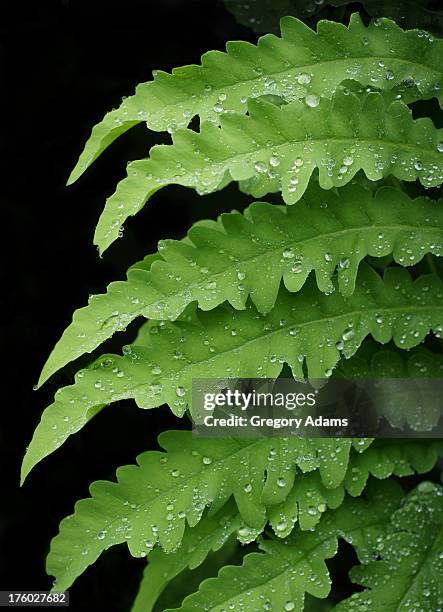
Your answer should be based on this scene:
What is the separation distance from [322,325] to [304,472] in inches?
8.2

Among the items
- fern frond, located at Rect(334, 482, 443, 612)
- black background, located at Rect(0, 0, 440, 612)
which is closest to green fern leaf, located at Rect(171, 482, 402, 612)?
fern frond, located at Rect(334, 482, 443, 612)

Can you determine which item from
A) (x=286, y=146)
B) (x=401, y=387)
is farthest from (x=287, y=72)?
(x=401, y=387)

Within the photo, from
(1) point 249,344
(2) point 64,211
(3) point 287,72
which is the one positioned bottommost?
(1) point 249,344

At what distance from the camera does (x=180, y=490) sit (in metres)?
1.05

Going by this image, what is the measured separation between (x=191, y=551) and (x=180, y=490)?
5.5 inches

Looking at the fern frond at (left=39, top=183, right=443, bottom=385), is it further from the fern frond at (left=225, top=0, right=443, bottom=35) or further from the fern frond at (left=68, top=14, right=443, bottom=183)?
the fern frond at (left=225, top=0, right=443, bottom=35)

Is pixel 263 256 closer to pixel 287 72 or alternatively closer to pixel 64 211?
pixel 287 72

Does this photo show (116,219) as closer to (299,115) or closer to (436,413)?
(299,115)

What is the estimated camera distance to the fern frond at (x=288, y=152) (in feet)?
3.30

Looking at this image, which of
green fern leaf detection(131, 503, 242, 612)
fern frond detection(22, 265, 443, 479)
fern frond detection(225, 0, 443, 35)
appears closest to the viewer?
fern frond detection(22, 265, 443, 479)

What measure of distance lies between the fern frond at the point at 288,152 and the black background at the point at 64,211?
2.14ft

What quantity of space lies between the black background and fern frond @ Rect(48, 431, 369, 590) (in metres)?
0.60

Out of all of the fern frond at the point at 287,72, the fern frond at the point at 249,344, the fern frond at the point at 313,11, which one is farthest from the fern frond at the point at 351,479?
the fern frond at the point at 313,11

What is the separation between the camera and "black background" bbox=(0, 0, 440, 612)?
1.65 meters
